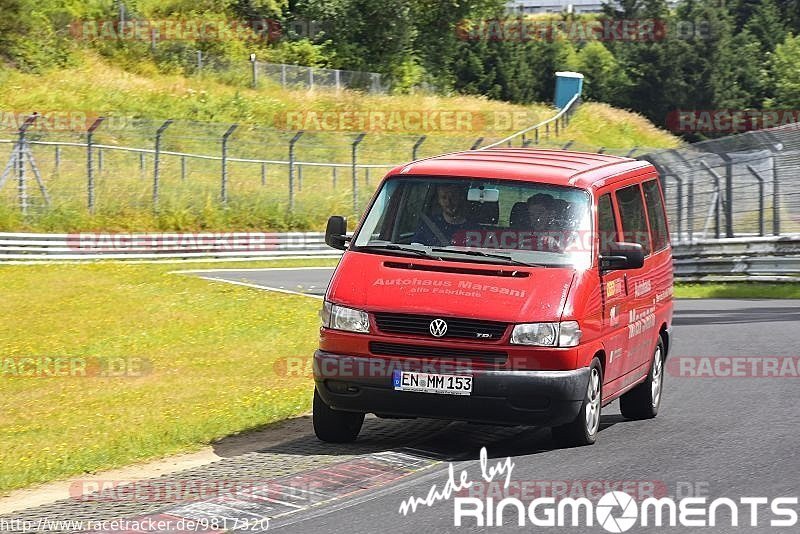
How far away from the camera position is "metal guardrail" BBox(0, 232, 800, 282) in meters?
26.9

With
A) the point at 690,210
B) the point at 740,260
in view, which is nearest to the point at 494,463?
the point at 740,260

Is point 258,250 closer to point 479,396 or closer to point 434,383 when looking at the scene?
point 434,383

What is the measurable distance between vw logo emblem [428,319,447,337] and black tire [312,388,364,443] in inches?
44.6

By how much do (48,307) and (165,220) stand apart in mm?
12828

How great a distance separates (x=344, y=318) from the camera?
30.1 ft

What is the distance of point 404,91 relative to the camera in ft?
212

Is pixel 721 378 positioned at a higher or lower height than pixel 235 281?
higher

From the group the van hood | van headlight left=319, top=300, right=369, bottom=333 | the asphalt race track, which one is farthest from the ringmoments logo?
van headlight left=319, top=300, right=369, bottom=333

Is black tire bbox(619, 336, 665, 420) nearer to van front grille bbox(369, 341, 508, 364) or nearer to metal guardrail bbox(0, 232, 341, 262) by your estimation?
van front grille bbox(369, 341, 508, 364)

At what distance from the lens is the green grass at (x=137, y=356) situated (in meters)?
10.5

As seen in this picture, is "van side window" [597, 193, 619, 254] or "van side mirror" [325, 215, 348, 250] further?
"van side mirror" [325, 215, 348, 250]

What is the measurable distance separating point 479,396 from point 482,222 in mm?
1471

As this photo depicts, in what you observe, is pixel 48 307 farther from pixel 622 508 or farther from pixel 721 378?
pixel 622 508

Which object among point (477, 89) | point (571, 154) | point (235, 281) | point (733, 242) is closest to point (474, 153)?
point (571, 154)
